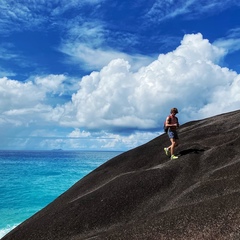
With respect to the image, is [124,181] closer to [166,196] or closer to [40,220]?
[166,196]

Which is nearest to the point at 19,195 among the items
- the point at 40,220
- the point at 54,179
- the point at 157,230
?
the point at 54,179

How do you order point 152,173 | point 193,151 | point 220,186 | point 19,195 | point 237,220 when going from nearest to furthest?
point 237,220 → point 220,186 → point 152,173 → point 193,151 → point 19,195

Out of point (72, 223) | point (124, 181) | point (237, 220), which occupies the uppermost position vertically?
point (124, 181)

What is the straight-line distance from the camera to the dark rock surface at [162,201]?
11.4 m

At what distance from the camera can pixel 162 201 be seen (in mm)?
15758

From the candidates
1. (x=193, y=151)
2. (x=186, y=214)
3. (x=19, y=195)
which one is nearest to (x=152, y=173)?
(x=193, y=151)

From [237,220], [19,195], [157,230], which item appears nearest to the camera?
[237,220]

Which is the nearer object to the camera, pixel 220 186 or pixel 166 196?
pixel 220 186

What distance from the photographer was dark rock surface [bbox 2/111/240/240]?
11.4m

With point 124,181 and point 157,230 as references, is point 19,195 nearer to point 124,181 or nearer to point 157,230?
point 124,181

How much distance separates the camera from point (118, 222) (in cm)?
1519

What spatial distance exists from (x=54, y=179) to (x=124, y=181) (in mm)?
65264

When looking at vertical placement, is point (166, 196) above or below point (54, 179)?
below

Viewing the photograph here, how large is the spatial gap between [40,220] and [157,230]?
27.2 ft
